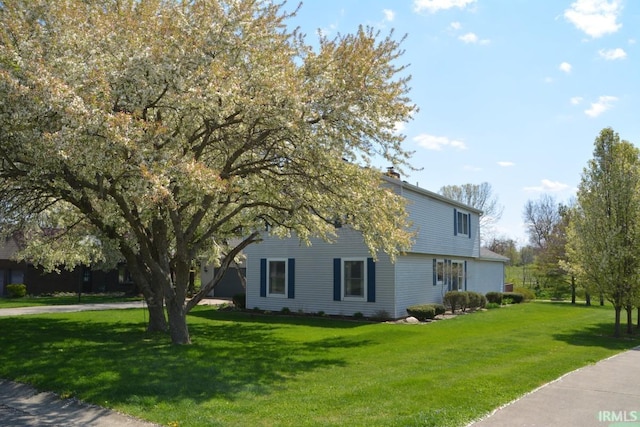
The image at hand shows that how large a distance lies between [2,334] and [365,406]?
1174 centimetres

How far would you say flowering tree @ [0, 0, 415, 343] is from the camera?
28.2 ft

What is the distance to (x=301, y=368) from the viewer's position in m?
10.4

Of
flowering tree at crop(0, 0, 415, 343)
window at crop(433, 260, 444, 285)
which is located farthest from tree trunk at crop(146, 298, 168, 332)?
window at crop(433, 260, 444, 285)

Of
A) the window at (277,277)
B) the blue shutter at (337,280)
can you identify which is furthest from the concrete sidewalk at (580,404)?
the window at (277,277)

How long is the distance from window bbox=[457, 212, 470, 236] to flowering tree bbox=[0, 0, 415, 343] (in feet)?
44.1

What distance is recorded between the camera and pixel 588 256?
16516 mm

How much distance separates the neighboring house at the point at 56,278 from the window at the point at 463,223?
70.1 feet

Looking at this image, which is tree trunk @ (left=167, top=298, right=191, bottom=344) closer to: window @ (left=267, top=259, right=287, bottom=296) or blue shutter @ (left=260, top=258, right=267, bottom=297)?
window @ (left=267, top=259, right=287, bottom=296)

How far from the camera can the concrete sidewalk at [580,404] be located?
665cm

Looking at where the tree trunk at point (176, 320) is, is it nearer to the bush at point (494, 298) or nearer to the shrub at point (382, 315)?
the shrub at point (382, 315)

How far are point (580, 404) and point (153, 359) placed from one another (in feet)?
24.2

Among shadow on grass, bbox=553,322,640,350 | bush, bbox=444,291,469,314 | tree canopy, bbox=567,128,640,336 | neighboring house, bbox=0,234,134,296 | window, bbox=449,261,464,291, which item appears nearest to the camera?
shadow on grass, bbox=553,322,640,350

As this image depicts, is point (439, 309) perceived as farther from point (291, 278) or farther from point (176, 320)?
point (176, 320)

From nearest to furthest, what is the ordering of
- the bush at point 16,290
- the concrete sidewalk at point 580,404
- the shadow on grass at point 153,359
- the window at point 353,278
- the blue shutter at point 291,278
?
the concrete sidewalk at point 580,404 → the shadow on grass at point 153,359 → the window at point 353,278 → the blue shutter at point 291,278 → the bush at point 16,290
